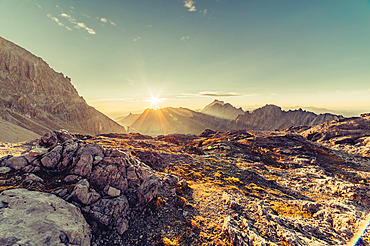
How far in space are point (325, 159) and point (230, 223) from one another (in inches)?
1805

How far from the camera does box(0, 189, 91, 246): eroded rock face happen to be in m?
6.31

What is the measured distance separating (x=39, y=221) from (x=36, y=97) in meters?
162

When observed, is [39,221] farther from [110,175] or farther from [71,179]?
[110,175]

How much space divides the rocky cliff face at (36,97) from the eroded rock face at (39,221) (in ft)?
400

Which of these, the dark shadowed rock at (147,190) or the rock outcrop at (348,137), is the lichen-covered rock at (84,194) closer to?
the dark shadowed rock at (147,190)

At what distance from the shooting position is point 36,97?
11469 centimetres

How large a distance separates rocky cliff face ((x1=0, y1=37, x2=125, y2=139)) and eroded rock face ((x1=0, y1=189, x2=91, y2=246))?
122032 millimetres

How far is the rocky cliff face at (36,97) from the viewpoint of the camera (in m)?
95.9

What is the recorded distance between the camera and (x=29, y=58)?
401 feet

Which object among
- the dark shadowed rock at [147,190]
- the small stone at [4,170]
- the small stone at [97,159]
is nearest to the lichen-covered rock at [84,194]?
the small stone at [97,159]

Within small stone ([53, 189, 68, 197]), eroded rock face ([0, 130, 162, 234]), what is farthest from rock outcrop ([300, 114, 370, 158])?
small stone ([53, 189, 68, 197])

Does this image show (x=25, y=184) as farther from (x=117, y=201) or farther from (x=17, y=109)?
(x=17, y=109)

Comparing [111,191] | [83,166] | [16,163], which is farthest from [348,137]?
[16,163]

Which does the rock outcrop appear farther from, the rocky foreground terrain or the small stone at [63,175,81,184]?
the small stone at [63,175,81,184]
